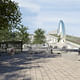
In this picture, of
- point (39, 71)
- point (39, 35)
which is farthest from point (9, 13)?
point (39, 35)

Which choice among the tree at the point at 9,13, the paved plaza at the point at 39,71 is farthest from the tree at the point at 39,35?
the paved plaza at the point at 39,71

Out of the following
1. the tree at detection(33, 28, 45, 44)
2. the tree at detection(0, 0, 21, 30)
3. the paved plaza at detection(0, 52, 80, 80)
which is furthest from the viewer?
the tree at detection(33, 28, 45, 44)

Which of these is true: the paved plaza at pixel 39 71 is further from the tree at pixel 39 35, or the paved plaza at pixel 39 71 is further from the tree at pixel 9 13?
the tree at pixel 39 35

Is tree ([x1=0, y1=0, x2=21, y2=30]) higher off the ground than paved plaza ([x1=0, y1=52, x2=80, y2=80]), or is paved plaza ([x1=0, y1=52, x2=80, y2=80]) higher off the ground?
tree ([x1=0, y1=0, x2=21, y2=30])

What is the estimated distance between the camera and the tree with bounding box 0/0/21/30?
60.2ft

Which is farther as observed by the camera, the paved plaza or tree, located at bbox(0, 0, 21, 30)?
tree, located at bbox(0, 0, 21, 30)

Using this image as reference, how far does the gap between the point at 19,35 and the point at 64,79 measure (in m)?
55.2

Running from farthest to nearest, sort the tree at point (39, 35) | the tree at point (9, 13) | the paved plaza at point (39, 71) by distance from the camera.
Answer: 1. the tree at point (39, 35)
2. the tree at point (9, 13)
3. the paved plaza at point (39, 71)

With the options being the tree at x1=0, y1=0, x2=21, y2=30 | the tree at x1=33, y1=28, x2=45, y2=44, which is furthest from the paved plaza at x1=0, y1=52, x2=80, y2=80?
the tree at x1=33, y1=28, x2=45, y2=44

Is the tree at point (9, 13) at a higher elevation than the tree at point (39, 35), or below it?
higher

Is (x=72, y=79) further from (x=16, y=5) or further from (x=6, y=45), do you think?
(x=6, y=45)

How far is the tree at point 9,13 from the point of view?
1836 cm

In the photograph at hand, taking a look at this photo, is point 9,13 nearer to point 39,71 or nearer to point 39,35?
point 39,71

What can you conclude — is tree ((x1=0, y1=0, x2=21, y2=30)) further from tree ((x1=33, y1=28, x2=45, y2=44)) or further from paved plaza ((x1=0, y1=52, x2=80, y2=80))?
tree ((x1=33, y1=28, x2=45, y2=44))
